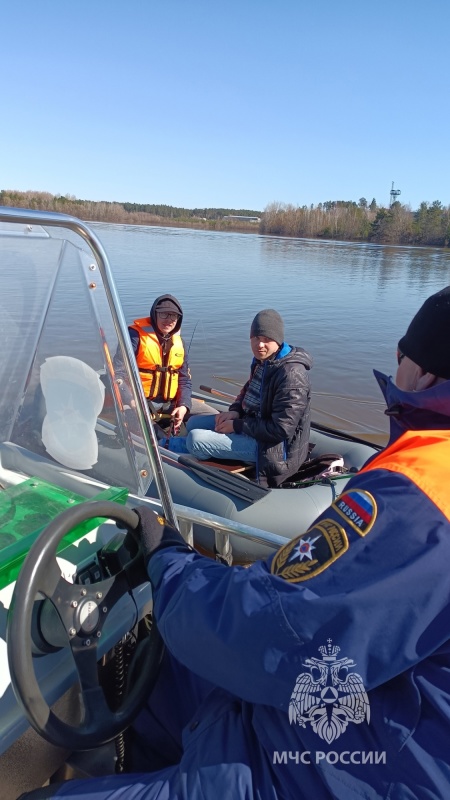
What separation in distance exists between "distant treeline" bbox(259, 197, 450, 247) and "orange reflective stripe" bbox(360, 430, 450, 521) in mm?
59633

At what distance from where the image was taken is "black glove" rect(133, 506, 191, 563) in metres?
1.37

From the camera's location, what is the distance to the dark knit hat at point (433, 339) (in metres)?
1.30

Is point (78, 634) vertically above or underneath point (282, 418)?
above

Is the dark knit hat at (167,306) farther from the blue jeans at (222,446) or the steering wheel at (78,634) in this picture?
the steering wheel at (78,634)

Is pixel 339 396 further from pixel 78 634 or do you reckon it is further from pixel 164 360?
pixel 78 634

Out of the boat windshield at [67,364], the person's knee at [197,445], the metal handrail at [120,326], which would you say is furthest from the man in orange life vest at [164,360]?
the metal handrail at [120,326]

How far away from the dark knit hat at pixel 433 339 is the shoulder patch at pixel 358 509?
0.44m

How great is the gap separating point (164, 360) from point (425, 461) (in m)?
4.12

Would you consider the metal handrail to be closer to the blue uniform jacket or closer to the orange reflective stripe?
the blue uniform jacket

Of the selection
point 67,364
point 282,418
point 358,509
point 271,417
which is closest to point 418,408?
point 358,509

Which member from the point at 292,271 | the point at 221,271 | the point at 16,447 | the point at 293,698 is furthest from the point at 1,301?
the point at 292,271

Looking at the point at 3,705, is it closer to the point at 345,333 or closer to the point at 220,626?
the point at 220,626

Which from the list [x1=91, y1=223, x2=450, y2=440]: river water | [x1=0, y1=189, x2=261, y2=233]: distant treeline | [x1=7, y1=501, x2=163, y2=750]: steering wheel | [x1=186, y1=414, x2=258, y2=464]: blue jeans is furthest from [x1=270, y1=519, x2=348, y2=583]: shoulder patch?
[x1=0, y1=189, x2=261, y2=233]: distant treeline

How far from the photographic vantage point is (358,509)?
101cm
